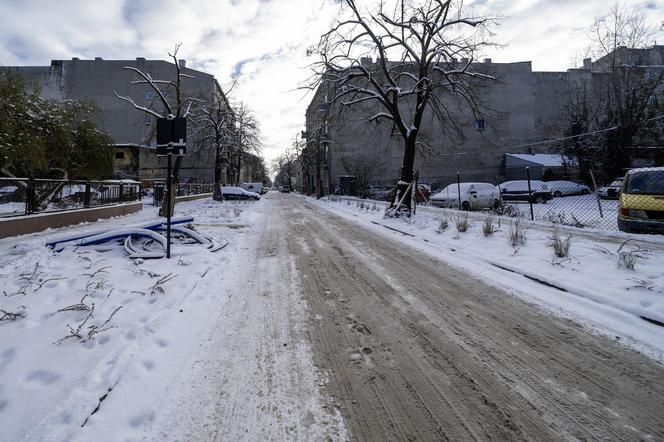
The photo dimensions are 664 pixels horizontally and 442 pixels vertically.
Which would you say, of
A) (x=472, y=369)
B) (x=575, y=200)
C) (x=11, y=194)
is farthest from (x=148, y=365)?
(x=575, y=200)

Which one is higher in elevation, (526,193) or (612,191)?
(612,191)

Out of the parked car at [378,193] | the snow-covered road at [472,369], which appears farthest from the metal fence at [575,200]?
the snow-covered road at [472,369]

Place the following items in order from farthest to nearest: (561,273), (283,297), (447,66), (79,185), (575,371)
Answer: (447,66) < (79,185) < (561,273) < (283,297) < (575,371)

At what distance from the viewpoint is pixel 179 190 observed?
28.2m

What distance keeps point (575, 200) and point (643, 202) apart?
16883 millimetres

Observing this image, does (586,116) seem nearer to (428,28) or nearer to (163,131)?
(428,28)

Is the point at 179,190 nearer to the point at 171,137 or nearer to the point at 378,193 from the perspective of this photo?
the point at 378,193

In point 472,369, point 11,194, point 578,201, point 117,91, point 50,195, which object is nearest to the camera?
point 472,369

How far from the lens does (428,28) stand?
45.0 ft

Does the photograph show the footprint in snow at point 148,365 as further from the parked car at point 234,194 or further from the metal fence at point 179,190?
the parked car at point 234,194

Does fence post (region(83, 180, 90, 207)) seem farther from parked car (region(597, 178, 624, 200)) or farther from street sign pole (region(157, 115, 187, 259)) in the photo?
parked car (region(597, 178, 624, 200))

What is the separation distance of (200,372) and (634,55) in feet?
130

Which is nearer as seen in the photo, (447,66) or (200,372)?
(200,372)

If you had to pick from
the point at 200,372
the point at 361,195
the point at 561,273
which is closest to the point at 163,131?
the point at 200,372
